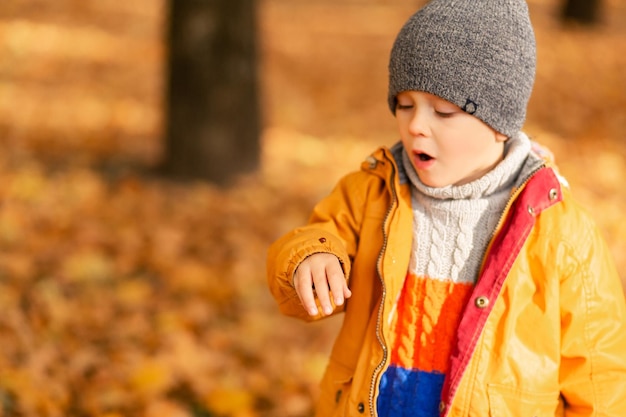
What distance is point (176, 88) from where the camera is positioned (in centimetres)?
530

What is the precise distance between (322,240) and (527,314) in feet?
1.74

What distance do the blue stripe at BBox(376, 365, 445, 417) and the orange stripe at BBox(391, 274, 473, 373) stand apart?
0.07 feet

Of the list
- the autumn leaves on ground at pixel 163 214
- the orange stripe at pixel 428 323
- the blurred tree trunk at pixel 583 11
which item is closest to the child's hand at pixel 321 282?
the orange stripe at pixel 428 323

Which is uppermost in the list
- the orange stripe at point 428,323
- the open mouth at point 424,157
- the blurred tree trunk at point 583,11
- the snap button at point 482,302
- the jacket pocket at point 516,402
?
the blurred tree trunk at point 583,11

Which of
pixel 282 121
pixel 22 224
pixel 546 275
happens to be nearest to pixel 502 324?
pixel 546 275

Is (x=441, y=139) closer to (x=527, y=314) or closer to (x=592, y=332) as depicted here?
(x=527, y=314)

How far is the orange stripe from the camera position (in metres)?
1.93

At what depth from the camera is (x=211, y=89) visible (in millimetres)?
5242

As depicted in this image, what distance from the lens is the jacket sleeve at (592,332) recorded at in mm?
1872

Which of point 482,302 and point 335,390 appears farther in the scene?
point 335,390

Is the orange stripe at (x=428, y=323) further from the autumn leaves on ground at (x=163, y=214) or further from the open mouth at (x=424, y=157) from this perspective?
the autumn leaves on ground at (x=163, y=214)

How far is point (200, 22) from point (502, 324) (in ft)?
12.6

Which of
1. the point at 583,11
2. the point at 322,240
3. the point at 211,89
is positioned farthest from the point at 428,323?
the point at 583,11

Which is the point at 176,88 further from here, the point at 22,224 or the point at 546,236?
the point at 546,236
